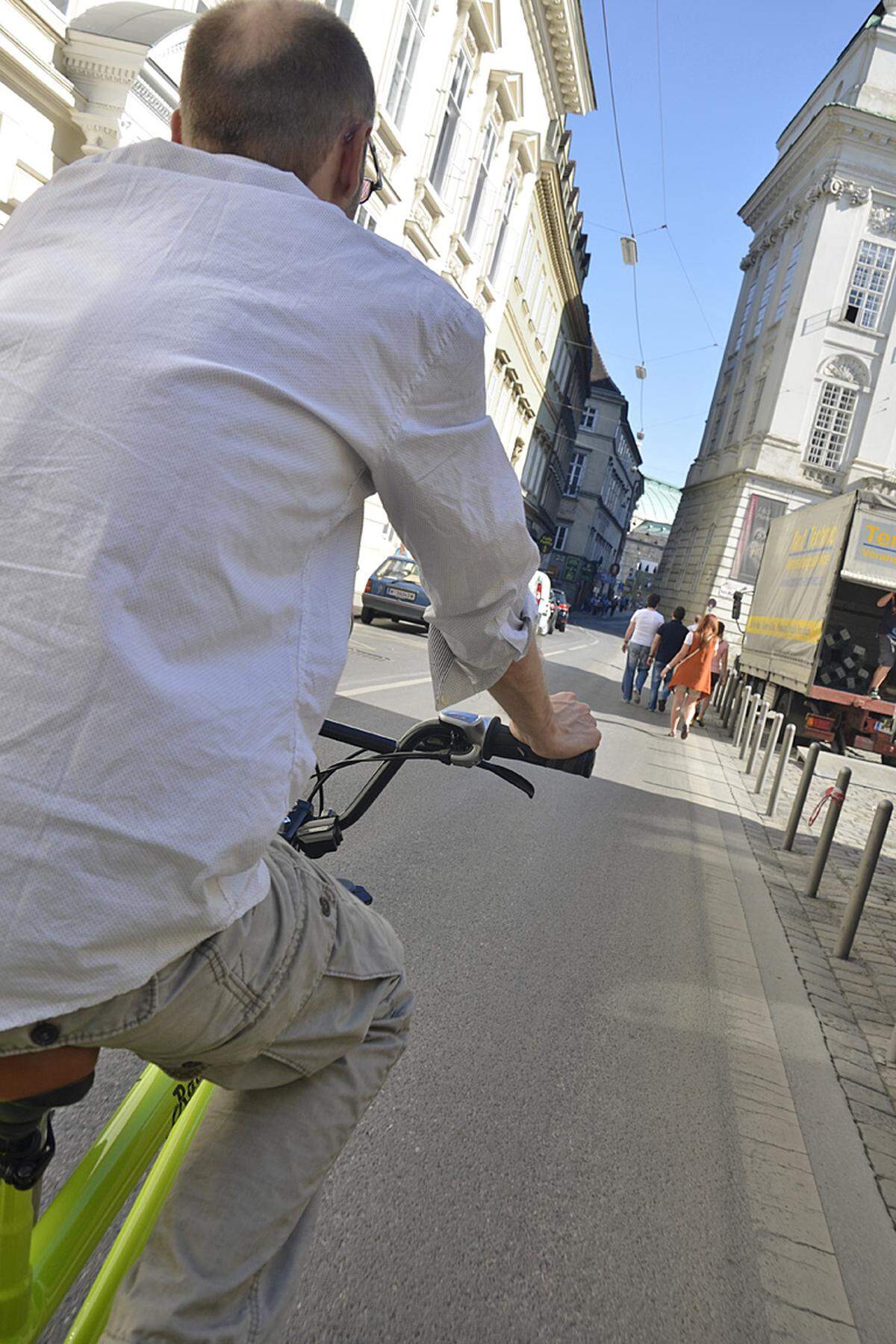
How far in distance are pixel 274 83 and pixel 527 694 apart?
2.90ft

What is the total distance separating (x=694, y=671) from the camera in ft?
49.4

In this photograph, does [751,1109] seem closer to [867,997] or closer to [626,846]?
[867,997]

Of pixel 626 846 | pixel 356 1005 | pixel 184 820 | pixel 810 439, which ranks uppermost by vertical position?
pixel 810 439

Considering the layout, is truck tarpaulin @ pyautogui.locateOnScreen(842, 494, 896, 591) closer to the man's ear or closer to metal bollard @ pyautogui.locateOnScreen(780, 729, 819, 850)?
metal bollard @ pyautogui.locateOnScreen(780, 729, 819, 850)

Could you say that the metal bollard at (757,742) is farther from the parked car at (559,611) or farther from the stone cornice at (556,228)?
the parked car at (559,611)

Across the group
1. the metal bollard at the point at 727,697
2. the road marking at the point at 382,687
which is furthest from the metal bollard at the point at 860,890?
the metal bollard at the point at 727,697

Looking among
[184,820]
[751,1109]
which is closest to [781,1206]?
[751,1109]

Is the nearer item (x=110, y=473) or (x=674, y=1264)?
(x=110, y=473)

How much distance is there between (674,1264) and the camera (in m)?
2.89

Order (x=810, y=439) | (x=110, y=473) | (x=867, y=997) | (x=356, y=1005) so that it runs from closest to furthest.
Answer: (x=110, y=473), (x=356, y=1005), (x=867, y=997), (x=810, y=439)

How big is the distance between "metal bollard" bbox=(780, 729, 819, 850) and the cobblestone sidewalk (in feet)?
0.32

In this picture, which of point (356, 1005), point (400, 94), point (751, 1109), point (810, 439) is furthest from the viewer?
point (810, 439)

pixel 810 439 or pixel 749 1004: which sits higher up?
pixel 810 439

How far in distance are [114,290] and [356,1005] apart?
0.94 metres
